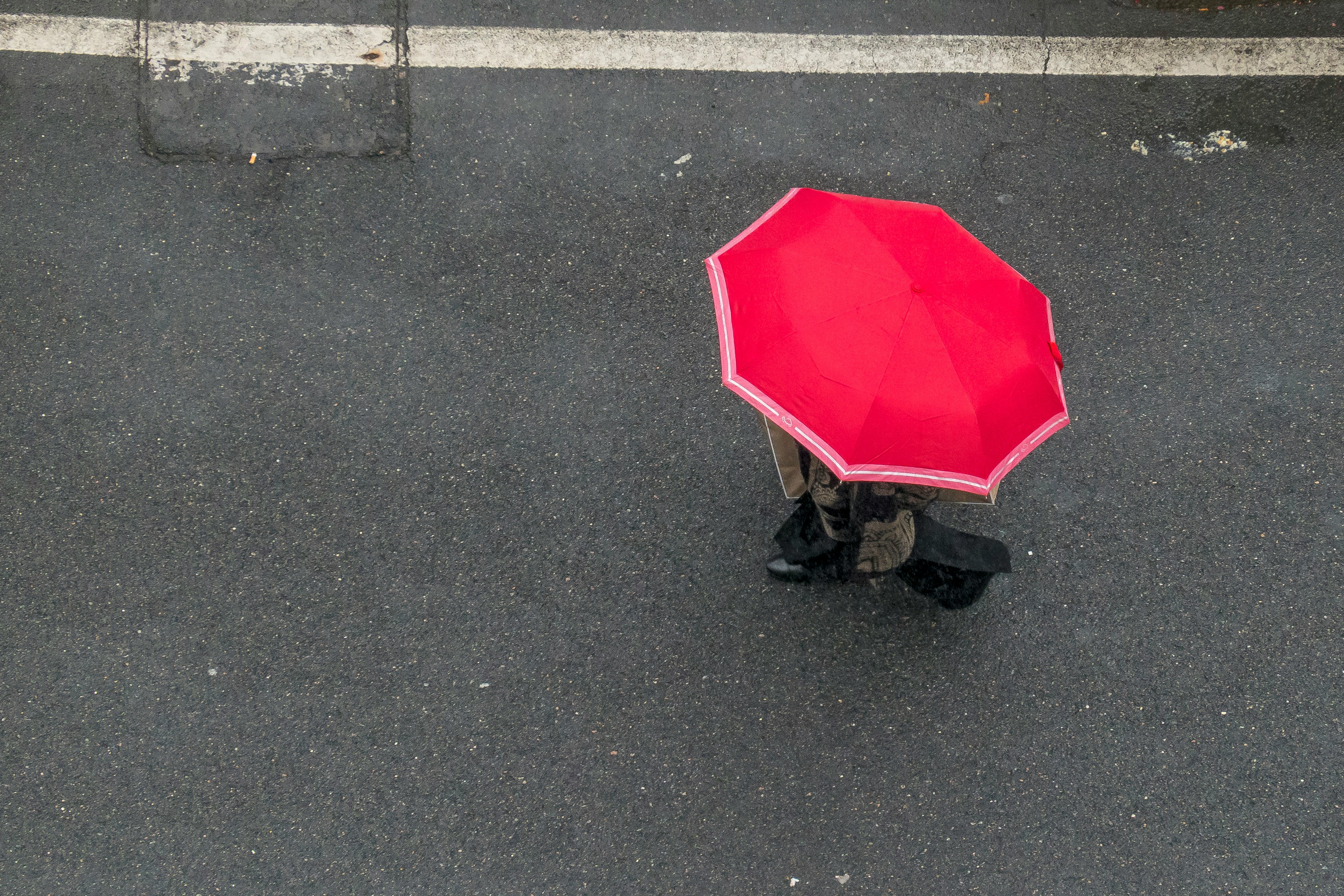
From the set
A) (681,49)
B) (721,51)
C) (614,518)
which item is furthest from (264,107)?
(614,518)

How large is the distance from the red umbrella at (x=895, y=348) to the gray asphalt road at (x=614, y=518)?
137cm

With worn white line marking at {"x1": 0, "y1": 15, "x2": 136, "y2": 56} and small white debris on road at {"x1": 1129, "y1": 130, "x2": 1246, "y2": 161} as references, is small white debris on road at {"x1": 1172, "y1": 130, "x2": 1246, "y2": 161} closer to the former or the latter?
small white debris on road at {"x1": 1129, "y1": 130, "x2": 1246, "y2": 161}

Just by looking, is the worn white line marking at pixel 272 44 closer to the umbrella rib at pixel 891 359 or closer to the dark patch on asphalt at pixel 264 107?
the dark patch on asphalt at pixel 264 107

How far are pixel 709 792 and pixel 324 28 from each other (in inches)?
165

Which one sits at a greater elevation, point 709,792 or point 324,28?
point 324,28

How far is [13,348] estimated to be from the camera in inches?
161

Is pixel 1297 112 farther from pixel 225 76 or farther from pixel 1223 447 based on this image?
pixel 225 76

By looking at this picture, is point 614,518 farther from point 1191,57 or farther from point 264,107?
point 1191,57

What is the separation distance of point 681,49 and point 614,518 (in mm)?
2475

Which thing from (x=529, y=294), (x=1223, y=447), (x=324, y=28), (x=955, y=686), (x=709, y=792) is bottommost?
(x=709, y=792)

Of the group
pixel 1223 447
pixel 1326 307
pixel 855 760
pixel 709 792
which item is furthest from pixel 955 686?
pixel 1326 307

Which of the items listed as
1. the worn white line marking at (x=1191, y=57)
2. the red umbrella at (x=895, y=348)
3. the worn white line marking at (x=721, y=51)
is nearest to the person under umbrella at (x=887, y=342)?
the red umbrella at (x=895, y=348)

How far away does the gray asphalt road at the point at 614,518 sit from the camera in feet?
12.2

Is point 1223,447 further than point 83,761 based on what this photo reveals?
Yes
